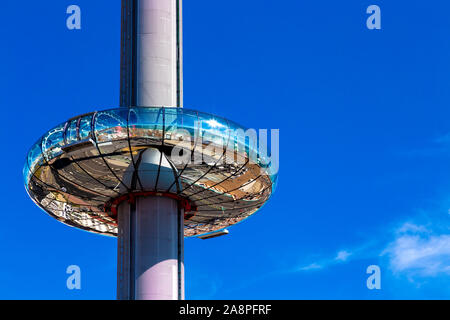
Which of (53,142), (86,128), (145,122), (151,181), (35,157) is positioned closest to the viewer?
(86,128)

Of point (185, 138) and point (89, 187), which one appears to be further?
point (89, 187)

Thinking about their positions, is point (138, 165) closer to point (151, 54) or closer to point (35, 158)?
point (35, 158)

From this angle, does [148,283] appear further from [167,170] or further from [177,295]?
[167,170]

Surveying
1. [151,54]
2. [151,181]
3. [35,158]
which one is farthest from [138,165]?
[151,54]

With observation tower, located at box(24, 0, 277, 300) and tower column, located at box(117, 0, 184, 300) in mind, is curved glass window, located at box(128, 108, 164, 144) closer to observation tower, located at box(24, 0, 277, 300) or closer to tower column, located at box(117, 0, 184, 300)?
Answer: observation tower, located at box(24, 0, 277, 300)

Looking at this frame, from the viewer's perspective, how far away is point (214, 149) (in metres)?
47.4

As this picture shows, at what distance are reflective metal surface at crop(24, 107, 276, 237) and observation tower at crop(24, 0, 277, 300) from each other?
55 mm

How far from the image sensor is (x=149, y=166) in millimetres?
49188

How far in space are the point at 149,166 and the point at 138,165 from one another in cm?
62

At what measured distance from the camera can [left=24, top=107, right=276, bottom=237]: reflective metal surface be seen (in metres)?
46.5

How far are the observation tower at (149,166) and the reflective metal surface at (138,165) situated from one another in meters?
0.05

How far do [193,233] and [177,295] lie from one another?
388 inches

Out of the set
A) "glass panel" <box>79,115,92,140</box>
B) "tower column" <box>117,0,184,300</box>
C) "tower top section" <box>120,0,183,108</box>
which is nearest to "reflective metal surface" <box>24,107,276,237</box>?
"glass panel" <box>79,115,92,140</box>
